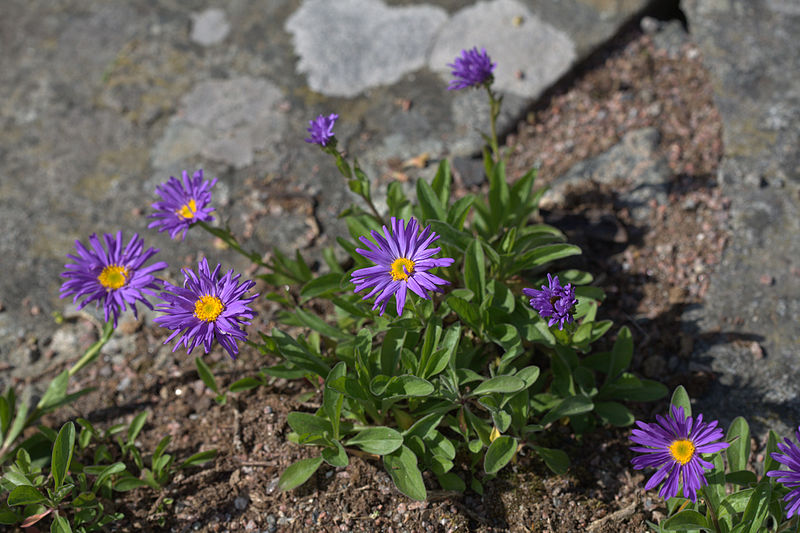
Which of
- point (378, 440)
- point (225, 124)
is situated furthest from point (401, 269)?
point (225, 124)

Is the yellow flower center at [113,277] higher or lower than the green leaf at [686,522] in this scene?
higher

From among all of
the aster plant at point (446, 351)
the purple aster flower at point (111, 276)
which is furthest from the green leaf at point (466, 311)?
the purple aster flower at point (111, 276)

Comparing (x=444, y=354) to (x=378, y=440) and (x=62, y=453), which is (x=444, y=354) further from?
(x=62, y=453)

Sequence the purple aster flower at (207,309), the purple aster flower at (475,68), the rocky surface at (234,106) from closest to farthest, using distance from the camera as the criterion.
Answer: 1. the purple aster flower at (207,309)
2. the purple aster flower at (475,68)
3. the rocky surface at (234,106)

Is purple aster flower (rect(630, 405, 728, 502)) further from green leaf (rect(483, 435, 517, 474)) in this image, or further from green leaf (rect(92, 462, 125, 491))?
green leaf (rect(92, 462, 125, 491))

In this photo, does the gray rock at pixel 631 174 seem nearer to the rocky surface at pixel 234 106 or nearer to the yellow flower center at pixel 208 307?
the rocky surface at pixel 234 106

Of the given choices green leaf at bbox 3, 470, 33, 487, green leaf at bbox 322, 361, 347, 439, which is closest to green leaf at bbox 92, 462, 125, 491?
green leaf at bbox 3, 470, 33, 487

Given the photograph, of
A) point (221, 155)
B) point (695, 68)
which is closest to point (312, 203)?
point (221, 155)

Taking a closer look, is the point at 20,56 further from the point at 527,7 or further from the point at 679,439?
the point at 679,439
